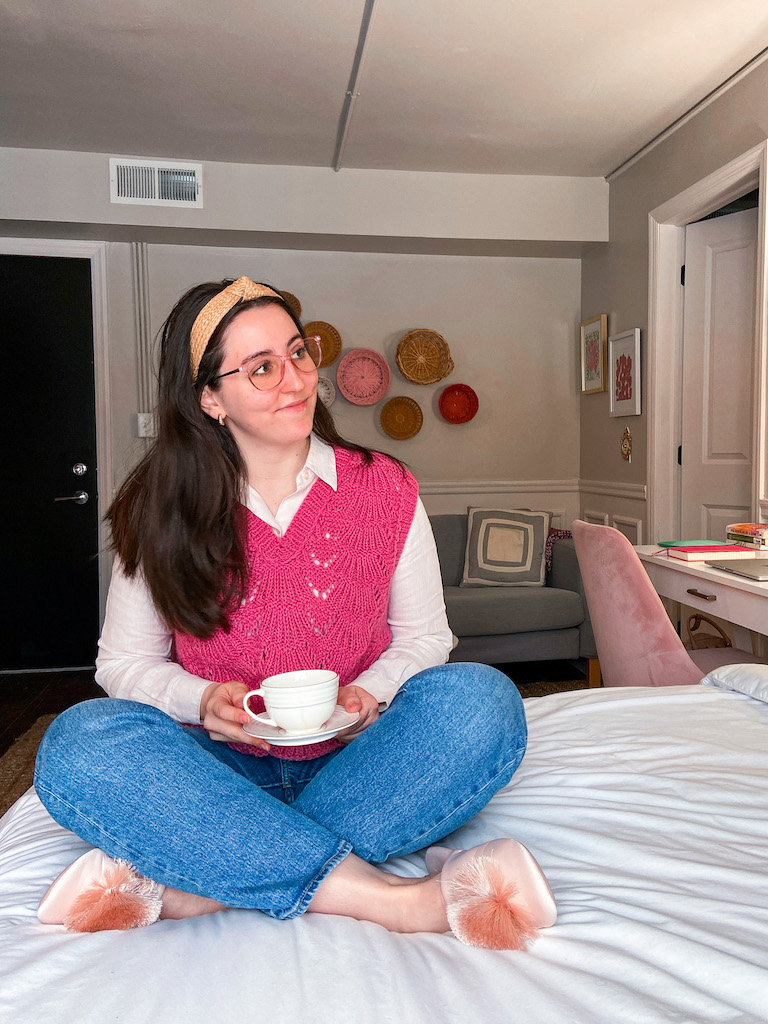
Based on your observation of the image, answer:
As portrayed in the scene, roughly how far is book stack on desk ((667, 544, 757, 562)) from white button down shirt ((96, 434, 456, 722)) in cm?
131

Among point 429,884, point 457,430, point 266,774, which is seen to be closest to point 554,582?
point 457,430

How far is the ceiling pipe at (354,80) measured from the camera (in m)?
2.63

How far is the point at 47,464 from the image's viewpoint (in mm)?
4270

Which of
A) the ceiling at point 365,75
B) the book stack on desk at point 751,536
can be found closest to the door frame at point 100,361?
the ceiling at point 365,75

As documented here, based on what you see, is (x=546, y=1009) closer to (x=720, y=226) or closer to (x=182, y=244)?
(x=720, y=226)

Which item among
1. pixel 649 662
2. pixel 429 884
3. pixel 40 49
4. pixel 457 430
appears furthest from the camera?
pixel 457 430

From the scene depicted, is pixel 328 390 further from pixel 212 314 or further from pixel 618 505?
pixel 212 314

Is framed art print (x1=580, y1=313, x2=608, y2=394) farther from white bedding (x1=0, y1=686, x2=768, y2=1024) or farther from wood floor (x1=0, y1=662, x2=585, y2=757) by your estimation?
white bedding (x1=0, y1=686, x2=768, y2=1024)

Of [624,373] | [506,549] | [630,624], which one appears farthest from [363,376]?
[630,624]

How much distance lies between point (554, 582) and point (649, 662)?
1.79 metres

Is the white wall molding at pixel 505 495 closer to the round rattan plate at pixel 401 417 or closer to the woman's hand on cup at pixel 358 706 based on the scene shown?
the round rattan plate at pixel 401 417

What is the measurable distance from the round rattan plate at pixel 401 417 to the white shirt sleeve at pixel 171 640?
308 cm

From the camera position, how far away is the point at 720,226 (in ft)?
11.7

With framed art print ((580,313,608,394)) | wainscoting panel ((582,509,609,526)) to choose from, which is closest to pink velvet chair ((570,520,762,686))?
wainscoting panel ((582,509,609,526))
